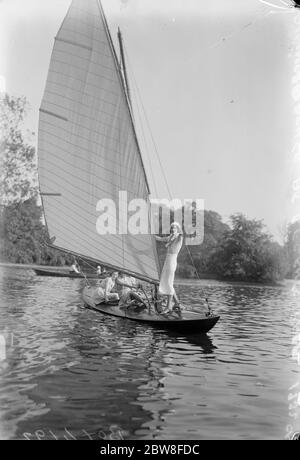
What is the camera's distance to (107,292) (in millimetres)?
15961

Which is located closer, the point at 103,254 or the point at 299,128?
the point at 299,128

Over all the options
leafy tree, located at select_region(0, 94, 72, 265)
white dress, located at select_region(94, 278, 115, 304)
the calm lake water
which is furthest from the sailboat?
white dress, located at select_region(94, 278, 115, 304)

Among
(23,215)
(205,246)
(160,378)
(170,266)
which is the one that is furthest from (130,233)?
(205,246)

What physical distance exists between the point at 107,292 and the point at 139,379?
7.92 m

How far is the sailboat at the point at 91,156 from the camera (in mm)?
12789

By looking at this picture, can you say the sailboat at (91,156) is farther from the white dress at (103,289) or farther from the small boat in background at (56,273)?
the small boat in background at (56,273)

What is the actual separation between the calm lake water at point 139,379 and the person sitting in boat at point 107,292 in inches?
33.4

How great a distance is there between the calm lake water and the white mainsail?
7.02 ft

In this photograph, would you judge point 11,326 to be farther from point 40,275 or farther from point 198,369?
point 40,275

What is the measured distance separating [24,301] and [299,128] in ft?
43.7

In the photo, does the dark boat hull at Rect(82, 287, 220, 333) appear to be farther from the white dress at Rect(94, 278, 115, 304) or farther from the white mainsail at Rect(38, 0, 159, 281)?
the white dress at Rect(94, 278, 115, 304)

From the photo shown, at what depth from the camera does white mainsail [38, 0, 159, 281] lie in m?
12.9
